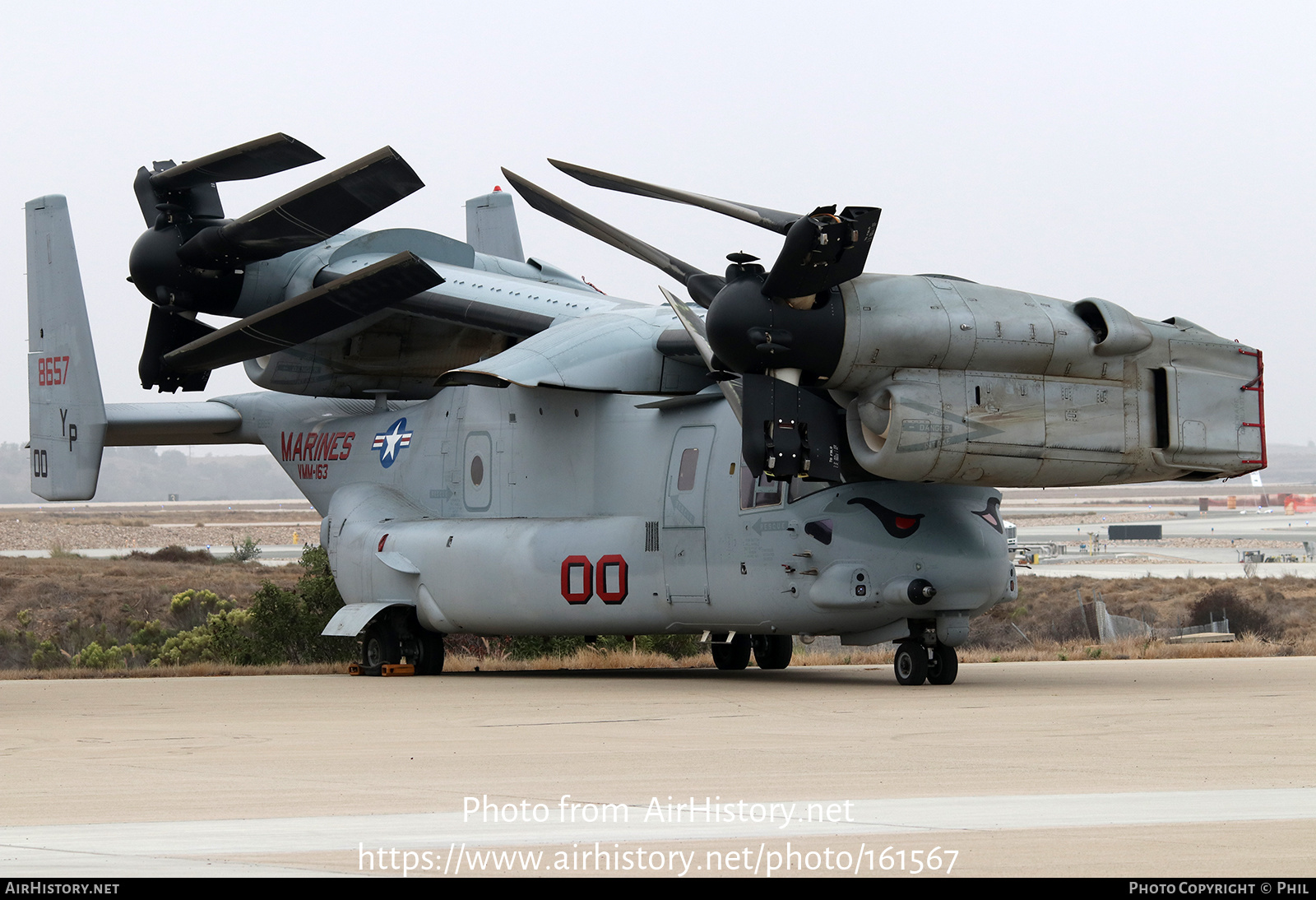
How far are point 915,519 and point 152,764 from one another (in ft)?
29.4

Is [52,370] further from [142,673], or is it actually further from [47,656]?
[47,656]

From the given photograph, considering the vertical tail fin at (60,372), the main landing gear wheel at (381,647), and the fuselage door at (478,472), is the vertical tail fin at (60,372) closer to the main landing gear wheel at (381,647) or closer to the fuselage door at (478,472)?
the main landing gear wheel at (381,647)

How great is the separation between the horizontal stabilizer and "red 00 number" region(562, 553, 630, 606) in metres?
3.82

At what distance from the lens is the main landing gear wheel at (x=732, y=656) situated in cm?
2105

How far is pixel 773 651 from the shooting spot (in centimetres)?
2119

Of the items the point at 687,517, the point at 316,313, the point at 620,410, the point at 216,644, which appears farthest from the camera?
the point at 216,644

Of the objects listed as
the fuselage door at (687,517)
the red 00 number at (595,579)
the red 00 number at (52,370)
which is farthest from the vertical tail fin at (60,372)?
the fuselage door at (687,517)

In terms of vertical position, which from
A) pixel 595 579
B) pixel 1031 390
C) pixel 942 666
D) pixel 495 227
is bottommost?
pixel 942 666

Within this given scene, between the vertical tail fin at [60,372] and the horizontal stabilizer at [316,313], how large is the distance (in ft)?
9.77

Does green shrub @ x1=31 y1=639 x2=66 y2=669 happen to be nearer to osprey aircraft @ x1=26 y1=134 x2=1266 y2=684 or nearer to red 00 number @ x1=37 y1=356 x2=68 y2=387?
osprey aircraft @ x1=26 y1=134 x2=1266 y2=684

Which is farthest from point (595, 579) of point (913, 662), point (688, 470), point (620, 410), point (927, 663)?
point (927, 663)

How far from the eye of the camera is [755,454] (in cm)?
1503

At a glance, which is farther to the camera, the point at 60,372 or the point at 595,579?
the point at 60,372

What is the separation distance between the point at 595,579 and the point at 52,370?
888cm
